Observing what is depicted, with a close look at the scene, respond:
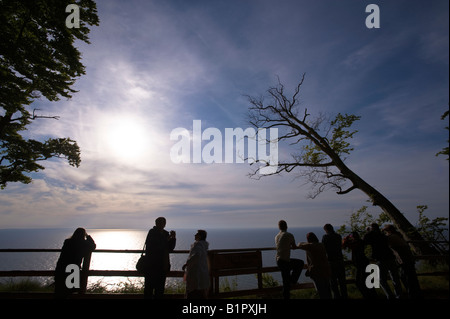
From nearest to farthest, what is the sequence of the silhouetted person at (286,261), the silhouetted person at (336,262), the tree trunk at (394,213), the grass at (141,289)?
the silhouetted person at (286,261) < the silhouetted person at (336,262) < the grass at (141,289) < the tree trunk at (394,213)

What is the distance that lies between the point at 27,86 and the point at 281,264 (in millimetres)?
14537

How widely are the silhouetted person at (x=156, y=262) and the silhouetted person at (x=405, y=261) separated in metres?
6.62

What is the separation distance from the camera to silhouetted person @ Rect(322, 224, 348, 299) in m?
6.13

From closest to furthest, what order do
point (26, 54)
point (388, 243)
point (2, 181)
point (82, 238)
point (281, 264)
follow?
1. point (82, 238)
2. point (281, 264)
3. point (388, 243)
4. point (26, 54)
5. point (2, 181)

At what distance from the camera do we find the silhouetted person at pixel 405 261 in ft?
20.4

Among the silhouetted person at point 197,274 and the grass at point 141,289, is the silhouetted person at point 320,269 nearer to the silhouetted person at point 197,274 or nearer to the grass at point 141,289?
the grass at point 141,289

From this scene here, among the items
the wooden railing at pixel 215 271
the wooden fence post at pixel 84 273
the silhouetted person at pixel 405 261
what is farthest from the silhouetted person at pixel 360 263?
the wooden fence post at pixel 84 273

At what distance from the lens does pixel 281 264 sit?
19.9ft

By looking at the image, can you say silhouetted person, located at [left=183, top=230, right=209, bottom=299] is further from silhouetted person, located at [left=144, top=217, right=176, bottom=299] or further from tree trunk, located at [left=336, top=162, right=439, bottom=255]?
tree trunk, located at [left=336, top=162, right=439, bottom=255]

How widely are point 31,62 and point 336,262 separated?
15.9 m
